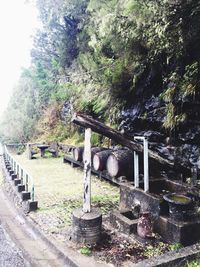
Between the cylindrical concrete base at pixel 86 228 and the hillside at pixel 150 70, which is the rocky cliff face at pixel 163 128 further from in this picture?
the cylindrical concrete base at pixel 86 228

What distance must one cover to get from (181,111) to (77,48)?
A: 1177 centimetres

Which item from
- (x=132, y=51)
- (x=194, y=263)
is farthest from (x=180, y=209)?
(x=132, y=51)

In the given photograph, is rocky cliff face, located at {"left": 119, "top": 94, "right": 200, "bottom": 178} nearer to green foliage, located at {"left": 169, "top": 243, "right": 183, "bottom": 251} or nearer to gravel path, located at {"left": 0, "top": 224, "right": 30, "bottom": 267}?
green foliage, located at {"left": 169, "top": 243, "right": 183, "bottom": 251}

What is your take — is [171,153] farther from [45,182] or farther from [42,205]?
[45,182]

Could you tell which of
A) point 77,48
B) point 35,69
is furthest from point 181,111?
point 35,69

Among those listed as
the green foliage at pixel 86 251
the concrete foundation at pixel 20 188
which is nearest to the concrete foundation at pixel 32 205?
the concrete foundation at pixel 20 188

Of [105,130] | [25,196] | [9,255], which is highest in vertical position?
[105,130]

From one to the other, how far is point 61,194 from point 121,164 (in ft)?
6.66

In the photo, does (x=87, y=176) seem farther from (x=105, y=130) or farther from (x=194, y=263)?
(x=194, y=263)

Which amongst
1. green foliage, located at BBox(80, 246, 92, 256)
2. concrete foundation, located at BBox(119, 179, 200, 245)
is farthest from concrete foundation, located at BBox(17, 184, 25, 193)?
A: green foliage, located at BBox(80, 246, 92, 256)

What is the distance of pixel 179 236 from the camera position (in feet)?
16.4

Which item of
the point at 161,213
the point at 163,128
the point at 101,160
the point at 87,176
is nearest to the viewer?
the point at 87,176

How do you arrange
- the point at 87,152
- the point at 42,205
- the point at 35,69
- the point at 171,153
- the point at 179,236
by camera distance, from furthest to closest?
the point at 35,69 → the point at 171,153 → the point at 42,205 → the point at 87,152 → the point at 179,236

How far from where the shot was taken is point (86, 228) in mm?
5148
